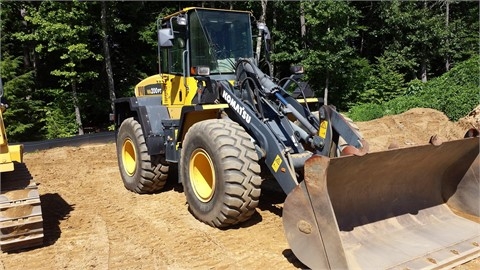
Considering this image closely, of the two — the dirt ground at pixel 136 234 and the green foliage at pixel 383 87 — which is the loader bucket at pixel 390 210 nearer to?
the dirt ground at pixel 136 234

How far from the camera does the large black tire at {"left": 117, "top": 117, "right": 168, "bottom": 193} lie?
6.14 m

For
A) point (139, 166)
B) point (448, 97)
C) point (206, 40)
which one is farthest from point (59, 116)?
point (448, 97)

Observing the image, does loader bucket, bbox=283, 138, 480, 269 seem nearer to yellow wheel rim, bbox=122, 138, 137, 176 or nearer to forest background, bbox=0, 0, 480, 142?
yellow wheel rim, bbox=122, 138, 137, 176

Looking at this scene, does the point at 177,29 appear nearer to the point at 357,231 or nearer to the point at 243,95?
the point at 243,95

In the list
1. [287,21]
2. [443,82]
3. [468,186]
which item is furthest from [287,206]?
[287,21]

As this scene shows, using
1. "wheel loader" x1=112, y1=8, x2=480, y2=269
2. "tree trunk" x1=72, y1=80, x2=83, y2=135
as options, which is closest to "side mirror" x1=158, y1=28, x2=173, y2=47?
"wheel loader" x1=112, y1=8, x2=480, y2=269

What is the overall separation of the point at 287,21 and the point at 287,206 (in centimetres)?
1918

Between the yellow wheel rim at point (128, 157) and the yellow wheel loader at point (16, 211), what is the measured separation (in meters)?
2.30

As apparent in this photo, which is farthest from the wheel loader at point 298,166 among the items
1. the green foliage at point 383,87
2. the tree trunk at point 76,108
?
the green foliage at point 383,87

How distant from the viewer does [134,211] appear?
Result: 568 centimetres

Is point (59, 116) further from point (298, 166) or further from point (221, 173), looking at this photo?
point (298, 166)

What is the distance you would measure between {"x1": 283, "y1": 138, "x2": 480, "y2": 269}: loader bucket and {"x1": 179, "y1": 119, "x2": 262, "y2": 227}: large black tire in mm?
769

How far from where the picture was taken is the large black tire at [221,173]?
425 centimetres

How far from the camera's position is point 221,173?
4316 mm
